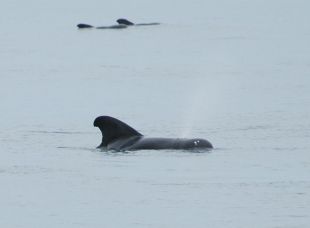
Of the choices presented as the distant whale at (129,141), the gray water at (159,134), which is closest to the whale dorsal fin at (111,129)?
the distant whale at (129,141)

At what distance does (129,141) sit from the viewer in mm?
27219

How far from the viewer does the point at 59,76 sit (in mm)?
49969

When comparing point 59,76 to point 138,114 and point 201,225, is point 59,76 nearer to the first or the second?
point 138,114

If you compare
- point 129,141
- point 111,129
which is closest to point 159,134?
point 129,141

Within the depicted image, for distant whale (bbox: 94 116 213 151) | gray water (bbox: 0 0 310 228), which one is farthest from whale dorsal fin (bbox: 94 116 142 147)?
gray water (bbox: 0 0 310 228)

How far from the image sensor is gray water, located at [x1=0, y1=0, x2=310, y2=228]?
20.9 meters

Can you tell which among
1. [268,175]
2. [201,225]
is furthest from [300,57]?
[201,225]

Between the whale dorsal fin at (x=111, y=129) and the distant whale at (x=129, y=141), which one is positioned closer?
the distant whale at (x=129, y=141)

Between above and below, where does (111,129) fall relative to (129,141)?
above

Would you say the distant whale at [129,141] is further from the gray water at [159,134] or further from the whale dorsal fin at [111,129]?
the gray water at [159,134]

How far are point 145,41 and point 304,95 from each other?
33800 millimetres

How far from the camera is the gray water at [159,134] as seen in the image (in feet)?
68.6

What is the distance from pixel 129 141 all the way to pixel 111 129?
1.22ft

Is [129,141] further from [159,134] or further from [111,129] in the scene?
[159,134]
